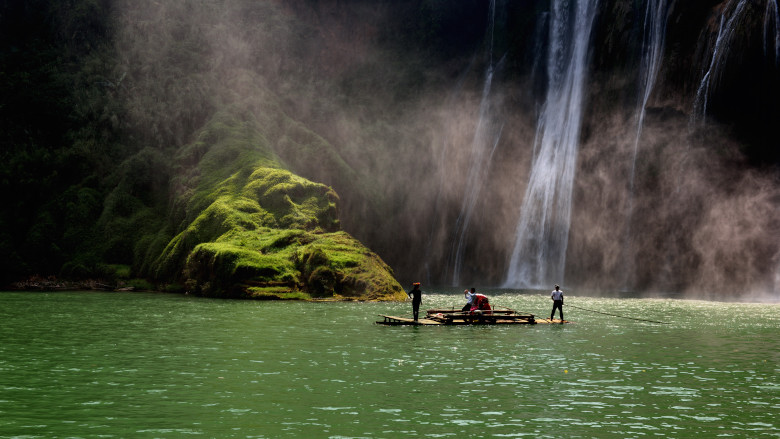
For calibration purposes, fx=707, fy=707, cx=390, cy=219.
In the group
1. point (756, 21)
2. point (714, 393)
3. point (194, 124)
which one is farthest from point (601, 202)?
point (714, 393)

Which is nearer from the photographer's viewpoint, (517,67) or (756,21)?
(756,21)

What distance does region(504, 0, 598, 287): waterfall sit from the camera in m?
73.8

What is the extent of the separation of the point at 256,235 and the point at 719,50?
41.0 meters

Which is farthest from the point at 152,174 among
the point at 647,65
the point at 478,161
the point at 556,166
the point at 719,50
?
the point at 719,50

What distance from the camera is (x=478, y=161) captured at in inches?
3531

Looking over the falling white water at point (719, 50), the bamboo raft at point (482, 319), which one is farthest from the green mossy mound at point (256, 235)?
the falling white water at point (719, 50)

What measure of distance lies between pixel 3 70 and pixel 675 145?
82.6 metres

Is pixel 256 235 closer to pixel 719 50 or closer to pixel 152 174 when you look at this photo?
pixel 152 174

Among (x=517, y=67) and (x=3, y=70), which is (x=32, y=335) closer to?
(x=517, y=67)

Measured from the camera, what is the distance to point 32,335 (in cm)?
2684

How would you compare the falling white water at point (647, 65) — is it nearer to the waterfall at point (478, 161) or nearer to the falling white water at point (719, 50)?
the falling white water at point (719, 50)

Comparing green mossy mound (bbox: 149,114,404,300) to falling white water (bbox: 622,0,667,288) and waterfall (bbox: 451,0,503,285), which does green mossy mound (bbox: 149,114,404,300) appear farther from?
falling white water (bbox: 622,0,667,288)

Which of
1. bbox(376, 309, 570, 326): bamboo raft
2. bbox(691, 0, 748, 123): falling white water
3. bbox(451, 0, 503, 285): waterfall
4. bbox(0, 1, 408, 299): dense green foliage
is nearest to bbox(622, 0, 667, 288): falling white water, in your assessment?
bbox(691, 0, 748, 123): falling white water

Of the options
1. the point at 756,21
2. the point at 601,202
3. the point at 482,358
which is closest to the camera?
the point at 482,358
